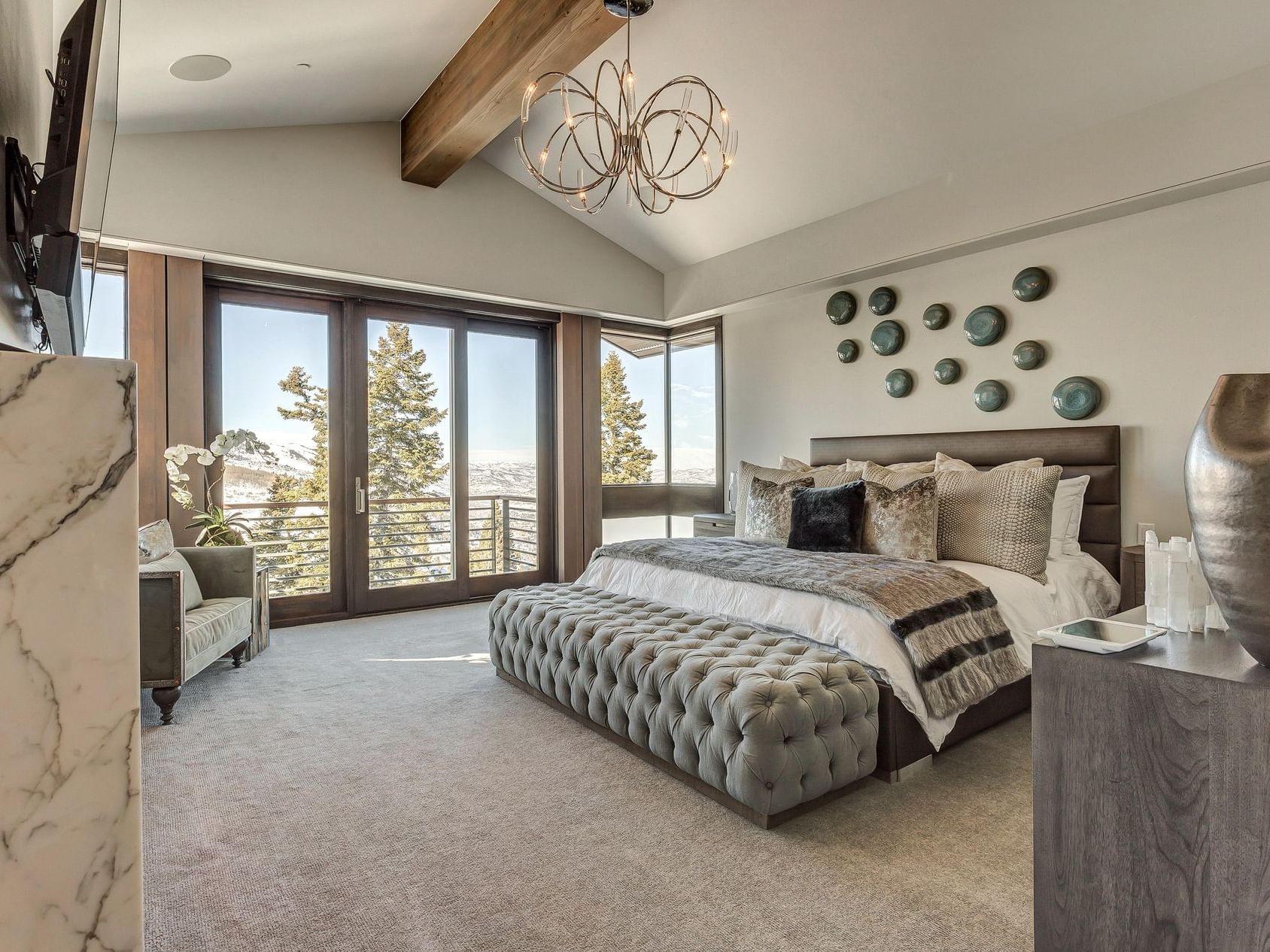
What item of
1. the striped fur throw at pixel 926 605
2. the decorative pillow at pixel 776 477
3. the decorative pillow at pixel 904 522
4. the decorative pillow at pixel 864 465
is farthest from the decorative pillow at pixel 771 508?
the striped fur throw at pixel 926 605

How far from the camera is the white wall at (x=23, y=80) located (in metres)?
1.15

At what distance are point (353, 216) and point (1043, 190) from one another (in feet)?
13.6

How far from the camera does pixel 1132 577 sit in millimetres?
3537

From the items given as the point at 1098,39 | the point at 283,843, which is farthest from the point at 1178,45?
the point at 283,843

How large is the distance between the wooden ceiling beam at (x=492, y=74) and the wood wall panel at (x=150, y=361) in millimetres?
1718

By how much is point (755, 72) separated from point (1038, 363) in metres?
2.29

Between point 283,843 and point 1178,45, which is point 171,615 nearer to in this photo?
point 283,843

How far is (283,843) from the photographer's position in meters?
2.18

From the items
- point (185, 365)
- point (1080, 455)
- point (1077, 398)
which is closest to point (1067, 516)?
point (1080, 455)

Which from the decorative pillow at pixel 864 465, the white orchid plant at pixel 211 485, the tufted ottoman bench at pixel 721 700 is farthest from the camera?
the decorative pillow at pixel 864 465

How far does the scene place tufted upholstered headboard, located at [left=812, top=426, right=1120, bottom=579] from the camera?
3922 mm

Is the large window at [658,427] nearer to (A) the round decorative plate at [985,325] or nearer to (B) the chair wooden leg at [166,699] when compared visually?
(A) the round decorative plate at [985,325]

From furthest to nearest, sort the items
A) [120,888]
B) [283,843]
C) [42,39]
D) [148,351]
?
[148,351] < [283,843] < [42,39] < [120,888]

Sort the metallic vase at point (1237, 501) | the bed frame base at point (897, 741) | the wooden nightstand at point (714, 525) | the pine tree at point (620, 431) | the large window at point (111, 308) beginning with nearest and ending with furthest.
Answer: the metallic vase at point (1237, 501), the bed frame base at point (897, 741), the large window at point (111, 308), the wooden nightstand at point (714, 525), the pine tree at point (620, 431)
